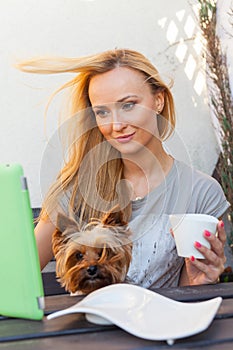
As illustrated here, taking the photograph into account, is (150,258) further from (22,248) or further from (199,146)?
(199,146)

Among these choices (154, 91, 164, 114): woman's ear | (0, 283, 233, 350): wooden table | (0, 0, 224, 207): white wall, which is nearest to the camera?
(0, 283, 233, 350): wooden table

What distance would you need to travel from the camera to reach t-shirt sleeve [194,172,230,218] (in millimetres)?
2064

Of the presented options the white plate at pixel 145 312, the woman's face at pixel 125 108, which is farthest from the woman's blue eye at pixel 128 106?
the white plate at pixel 145 312

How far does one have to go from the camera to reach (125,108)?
1.93 metres

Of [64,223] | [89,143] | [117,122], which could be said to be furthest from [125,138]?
[64,223]

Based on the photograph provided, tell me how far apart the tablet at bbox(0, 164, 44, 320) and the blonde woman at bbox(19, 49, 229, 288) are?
572 millimetres

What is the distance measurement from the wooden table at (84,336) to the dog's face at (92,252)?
270 millimetres

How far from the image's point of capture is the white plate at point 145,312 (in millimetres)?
1218

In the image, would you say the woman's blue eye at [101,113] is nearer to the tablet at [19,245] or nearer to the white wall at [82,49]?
the tablet at [19,245]

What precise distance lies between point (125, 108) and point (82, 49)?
6.19 ft

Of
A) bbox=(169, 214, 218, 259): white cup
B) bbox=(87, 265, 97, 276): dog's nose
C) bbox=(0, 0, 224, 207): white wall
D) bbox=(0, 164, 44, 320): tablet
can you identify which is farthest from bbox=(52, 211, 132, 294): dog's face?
bbox=(0, 0, 224, 207): white wall

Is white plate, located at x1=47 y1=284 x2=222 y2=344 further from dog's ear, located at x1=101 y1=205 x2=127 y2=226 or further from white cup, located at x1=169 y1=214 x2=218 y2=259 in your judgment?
Result: dog's ear, located at x1=101 y1=205 x2=127 y2=226

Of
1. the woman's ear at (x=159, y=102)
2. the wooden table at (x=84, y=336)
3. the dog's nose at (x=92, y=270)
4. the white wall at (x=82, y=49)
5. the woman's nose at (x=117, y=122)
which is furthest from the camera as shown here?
the white wall at (x=82, y=49)

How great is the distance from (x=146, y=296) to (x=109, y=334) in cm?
15
